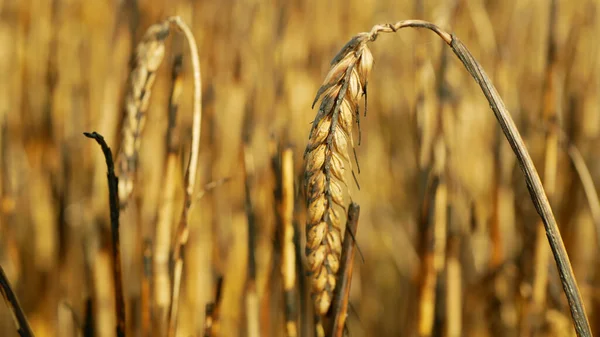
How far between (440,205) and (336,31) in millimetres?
1128

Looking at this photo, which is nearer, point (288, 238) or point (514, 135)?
point (514, 135)

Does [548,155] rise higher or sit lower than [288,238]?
higher

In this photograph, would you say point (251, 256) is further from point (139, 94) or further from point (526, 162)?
point (526, 162)

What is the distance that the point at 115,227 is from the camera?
509mm

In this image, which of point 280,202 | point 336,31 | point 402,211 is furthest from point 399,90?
point 280,202

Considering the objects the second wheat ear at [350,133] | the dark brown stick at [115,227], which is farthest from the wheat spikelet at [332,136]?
the dark brown stick at [115,227]

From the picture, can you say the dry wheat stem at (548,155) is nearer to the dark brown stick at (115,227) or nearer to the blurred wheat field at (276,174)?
the blurred wheat field at (276,174)

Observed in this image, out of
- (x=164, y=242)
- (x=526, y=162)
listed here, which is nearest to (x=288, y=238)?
(x=164, y=242)

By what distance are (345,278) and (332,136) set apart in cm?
17

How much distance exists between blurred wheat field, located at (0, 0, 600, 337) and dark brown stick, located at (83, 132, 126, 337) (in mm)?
144

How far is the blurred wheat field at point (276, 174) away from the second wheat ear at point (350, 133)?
0.23 m

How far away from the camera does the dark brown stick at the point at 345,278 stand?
0.51m

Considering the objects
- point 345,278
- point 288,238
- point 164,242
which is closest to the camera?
point 345,278

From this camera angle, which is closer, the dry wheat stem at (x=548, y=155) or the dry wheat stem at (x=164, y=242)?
the dry wheat stem at (x=164, y=242)
